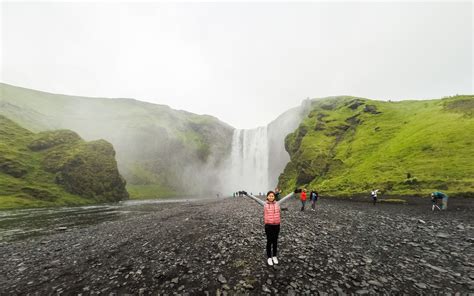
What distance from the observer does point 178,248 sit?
15750 millimetres

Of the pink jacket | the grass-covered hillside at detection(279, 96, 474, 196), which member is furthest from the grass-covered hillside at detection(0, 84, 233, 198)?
the pink jacket

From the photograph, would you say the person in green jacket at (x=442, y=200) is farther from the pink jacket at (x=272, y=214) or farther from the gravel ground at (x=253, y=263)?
the pink jacket at (x=272, y=214)

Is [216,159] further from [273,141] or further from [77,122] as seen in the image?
[77,122]

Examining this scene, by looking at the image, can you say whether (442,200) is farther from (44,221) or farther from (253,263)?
(44,221)

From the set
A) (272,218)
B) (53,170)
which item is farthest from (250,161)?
(272,218)

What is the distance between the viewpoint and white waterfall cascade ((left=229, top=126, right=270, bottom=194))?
140500 mm

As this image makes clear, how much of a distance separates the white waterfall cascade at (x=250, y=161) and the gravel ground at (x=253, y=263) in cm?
12027

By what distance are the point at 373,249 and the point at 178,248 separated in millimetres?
13225

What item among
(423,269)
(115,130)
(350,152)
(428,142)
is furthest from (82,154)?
(428,142)

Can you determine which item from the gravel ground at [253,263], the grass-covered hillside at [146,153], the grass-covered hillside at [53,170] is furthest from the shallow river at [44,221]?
the grass-covered hillside at [146,153]

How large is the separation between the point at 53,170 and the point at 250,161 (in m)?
104

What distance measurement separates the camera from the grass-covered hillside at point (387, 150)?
1617 inches

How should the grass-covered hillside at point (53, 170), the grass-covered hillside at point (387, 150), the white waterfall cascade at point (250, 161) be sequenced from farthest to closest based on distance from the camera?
the white waterfall cascade at point (250, 161), the grass-covered hillside at point (53, 170), the grass-covered hillside at point (387, 150)

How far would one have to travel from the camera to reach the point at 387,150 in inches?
2430
